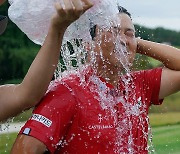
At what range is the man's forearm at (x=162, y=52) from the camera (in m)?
2.98

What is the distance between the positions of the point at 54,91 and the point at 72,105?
0.09 m

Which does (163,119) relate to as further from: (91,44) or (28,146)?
(28,146)

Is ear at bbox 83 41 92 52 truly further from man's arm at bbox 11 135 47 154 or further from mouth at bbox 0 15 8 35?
man's arm at bbox 11 135 47 154

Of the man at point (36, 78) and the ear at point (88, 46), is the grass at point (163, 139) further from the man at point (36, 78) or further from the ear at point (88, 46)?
the man at point (36, 78)

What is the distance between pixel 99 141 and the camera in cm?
258

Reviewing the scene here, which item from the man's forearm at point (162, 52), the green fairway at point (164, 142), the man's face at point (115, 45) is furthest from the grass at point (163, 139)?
the man's face at point (115, 45)

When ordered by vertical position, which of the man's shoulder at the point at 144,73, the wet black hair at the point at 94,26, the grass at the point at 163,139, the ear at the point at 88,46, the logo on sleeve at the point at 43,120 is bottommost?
the grass at the point at 163,139

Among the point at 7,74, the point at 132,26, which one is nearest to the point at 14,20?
the point at 132,26

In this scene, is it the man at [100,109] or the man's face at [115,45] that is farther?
the man's face at [115,45]

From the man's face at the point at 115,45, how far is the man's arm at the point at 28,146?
441 mm

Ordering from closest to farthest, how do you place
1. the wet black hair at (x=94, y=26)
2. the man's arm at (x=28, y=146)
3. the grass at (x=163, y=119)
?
the man's arm at (x=28, y=146)
the wet black hair at (x=94, y=26)
the grass at (x=163, y=119)

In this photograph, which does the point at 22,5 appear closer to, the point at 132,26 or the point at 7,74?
the point at 132,26

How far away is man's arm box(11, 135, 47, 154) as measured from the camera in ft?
8.14

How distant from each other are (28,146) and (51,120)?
131 millimetres
